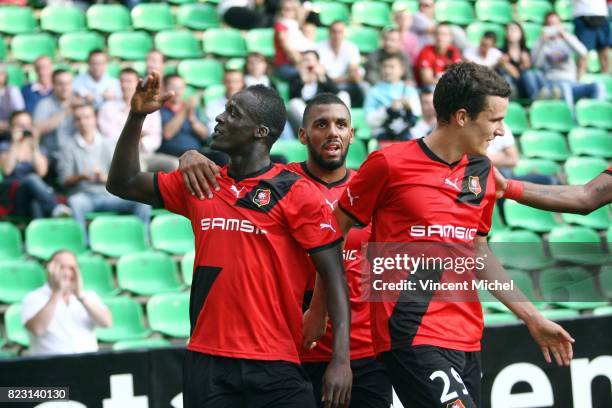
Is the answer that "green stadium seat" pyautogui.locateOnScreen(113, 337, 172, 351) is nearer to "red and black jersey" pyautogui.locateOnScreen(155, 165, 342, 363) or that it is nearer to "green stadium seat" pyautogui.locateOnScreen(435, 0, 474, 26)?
"red and black jersey" pyautogui.locateOnScreen(155, 165, 342, 363)

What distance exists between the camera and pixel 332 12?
1340cm

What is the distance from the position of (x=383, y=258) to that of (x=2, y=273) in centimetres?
490

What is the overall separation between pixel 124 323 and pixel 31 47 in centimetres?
453

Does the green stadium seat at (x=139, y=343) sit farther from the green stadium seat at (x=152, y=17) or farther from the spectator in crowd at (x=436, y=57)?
the green stadium seat at (x=152, y=17)

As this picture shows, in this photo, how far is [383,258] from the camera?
4906mm

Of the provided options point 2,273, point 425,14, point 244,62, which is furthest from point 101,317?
point 425,14

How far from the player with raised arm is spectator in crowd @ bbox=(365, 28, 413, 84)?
6.90 meters

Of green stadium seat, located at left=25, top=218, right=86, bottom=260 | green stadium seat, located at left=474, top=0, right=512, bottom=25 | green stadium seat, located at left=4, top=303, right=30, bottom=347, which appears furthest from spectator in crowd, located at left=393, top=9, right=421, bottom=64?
green stadium seat, located at left=4, top=303, right=30, bottom=347

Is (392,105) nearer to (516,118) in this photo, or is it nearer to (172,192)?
(516,118)

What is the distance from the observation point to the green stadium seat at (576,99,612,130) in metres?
12.4

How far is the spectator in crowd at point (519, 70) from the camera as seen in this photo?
1251 centimetres

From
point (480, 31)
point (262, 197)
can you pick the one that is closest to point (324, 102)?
point (262, 197)

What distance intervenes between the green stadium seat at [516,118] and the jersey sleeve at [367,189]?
24.5 ft

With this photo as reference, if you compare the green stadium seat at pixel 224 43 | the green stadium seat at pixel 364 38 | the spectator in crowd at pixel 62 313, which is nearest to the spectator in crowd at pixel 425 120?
the green stadium seat at pixel 364 38
